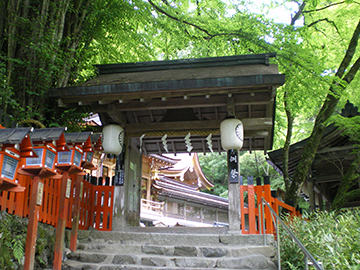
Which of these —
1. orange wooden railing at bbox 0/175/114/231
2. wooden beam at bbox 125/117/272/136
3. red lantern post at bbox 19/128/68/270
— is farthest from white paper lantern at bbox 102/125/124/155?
red lantern post at bbox 19/128/68/270

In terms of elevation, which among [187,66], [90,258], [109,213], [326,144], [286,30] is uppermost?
[286,30]

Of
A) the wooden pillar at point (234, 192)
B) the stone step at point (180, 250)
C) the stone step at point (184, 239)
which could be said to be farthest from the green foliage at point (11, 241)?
the wooden pillar at point (234, 192)

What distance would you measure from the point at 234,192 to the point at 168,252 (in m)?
2.28

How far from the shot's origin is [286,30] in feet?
30.8

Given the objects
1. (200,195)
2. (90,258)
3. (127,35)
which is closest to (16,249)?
(90,258)

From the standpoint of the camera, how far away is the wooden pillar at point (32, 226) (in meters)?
4.72

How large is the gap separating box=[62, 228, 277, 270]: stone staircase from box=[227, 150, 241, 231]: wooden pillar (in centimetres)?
27

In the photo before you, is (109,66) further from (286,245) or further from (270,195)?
(286,245)

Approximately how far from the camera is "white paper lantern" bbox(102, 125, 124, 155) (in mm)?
8000

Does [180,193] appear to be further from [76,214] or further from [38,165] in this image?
[38,165]

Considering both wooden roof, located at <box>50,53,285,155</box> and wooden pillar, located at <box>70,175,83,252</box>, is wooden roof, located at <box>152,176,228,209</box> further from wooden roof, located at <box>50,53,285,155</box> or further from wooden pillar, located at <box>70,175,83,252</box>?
wooden pillar, located at <box>70,175,83,252</box>

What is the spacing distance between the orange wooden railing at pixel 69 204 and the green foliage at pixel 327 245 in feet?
14.2

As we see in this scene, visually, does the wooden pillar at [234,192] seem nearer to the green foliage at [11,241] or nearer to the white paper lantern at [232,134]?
the white paper lantern at [232,134]

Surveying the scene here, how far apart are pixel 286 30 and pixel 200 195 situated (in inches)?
660
